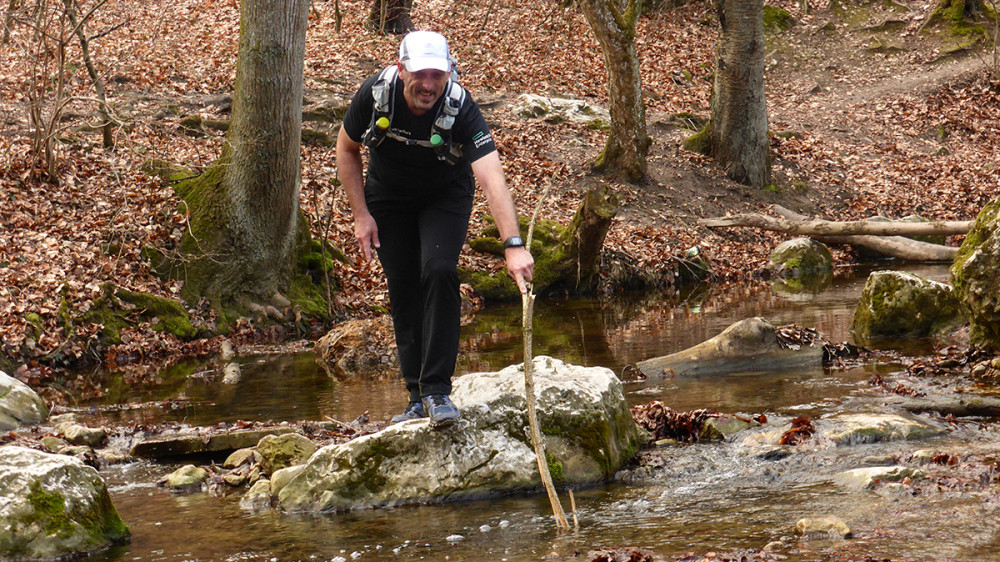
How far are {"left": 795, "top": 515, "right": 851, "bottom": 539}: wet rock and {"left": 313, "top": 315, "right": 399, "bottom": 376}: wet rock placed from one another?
6.36 metres

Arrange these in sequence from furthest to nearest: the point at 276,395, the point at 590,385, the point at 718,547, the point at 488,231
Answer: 1. the point at 488,231
2. the point at 276,395
3. the point at 590,385
4. the point at 718,547

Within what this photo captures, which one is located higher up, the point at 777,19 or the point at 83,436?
the point at 777,19

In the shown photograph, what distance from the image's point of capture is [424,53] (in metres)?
4.59

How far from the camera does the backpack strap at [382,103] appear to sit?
15.8ft

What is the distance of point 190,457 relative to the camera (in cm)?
641

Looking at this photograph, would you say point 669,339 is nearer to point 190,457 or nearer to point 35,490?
point 190,457

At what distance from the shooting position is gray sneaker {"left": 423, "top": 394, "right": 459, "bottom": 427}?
5.00 meters

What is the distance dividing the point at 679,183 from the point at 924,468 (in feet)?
44.5

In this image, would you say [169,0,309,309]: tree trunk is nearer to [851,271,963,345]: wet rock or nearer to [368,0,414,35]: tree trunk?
[851,271,963,345]: wet rock

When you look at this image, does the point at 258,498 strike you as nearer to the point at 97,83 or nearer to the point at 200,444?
the point at 200,444

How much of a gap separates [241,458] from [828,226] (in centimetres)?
1224

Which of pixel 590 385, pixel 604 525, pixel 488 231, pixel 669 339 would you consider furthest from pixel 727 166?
pixel 604 525

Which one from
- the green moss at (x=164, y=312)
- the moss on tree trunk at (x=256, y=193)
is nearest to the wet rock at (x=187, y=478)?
the green moss at (x=164, y=312)

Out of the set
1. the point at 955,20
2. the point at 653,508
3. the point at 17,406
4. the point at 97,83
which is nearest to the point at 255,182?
the point at 97,83
